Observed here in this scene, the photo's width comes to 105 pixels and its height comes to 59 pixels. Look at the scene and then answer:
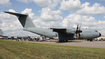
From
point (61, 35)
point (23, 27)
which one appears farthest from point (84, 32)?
point (23, 27)

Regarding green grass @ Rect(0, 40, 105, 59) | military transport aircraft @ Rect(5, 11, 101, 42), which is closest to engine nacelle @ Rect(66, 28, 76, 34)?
military transport aircraft @ Rect(5, 11, 101, 42)

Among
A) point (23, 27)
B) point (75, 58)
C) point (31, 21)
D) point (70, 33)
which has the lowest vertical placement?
point (75, 58)

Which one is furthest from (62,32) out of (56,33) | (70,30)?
(56,33)

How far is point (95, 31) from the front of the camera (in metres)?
29.3

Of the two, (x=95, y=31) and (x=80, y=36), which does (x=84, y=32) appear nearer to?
(x=80, y=36)

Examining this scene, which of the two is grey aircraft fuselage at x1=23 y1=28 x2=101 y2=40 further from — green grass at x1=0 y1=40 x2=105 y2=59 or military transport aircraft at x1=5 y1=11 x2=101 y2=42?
green grass at x1=0 y1=40 x2=105 y2=59

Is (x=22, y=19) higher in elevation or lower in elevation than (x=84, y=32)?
higher

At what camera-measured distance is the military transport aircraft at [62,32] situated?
26183 millimetres

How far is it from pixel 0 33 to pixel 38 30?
188ft

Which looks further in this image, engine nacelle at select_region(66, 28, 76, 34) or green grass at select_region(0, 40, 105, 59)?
engine nacelle at select_region(66, 28, 76, 34)

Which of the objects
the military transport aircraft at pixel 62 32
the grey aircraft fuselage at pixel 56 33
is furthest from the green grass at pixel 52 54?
the grey aircraft fuselage at pixel 56 33

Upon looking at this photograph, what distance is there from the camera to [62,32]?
2767 centimetres

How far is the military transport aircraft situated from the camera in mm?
26183

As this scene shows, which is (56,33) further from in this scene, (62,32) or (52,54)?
(52,54)
